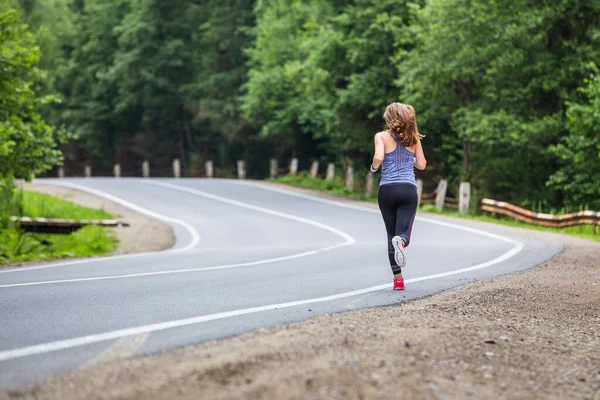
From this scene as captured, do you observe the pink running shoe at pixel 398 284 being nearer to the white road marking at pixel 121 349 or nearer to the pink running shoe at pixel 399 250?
the pink running shoe at pixel 399 250

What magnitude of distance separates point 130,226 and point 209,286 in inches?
504

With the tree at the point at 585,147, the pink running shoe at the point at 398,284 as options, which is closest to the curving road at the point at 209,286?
Result: the pink running shoe at the point at 398,284

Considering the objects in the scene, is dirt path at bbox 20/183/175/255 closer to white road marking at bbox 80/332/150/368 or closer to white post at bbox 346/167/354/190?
white road marking at bbox 80/332/150/368

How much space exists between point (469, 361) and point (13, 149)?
1311 cm

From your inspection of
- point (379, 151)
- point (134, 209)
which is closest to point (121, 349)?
point (379, 151)

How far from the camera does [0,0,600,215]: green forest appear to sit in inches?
903

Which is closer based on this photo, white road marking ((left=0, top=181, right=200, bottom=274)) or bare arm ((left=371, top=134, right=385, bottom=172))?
bare arm ((left=371, top=134, right=385, bottom=172))

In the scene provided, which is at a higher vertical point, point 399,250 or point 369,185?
point 399,250

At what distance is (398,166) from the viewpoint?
334 inches

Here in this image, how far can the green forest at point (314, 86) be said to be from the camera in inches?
903

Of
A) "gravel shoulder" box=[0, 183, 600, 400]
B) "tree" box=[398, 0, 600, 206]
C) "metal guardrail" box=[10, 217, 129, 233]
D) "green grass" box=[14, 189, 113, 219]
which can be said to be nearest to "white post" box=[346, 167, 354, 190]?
"tree" box=[398, 0, 600, 206]

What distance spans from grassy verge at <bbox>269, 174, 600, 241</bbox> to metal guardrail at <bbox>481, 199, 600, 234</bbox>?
0.54 ft

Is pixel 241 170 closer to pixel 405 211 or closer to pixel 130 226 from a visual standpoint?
pixel 130 226

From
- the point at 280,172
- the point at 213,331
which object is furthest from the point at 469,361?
the point at 280,172
